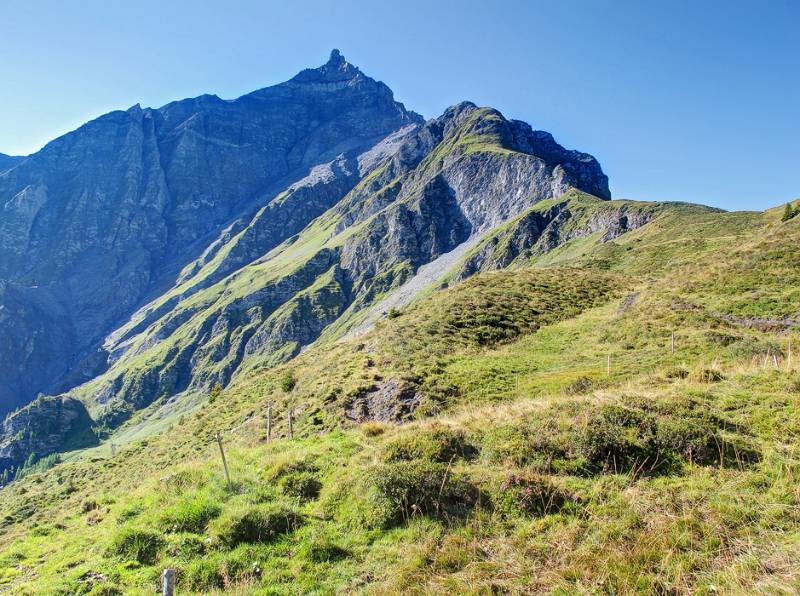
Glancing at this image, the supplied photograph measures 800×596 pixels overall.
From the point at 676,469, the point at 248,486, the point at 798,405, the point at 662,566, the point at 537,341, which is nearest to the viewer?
the point at 662,566

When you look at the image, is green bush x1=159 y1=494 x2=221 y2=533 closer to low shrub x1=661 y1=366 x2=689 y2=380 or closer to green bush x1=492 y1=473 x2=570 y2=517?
green bush x1=492 y1=473 x2=570 y2=517

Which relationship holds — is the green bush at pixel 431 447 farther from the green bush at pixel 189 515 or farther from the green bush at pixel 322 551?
the green bush at pixel 189 515

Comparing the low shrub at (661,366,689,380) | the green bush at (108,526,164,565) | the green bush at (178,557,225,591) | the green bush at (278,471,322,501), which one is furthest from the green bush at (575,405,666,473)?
the green bush at (108,526,164,565)

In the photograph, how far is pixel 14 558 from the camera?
13.5 m

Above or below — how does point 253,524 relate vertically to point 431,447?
below

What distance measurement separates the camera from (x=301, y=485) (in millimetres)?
12836

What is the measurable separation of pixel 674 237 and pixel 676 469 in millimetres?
101119

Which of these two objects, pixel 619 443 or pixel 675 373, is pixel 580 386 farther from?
pixel 619 443

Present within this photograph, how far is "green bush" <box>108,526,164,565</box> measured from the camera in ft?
34.7

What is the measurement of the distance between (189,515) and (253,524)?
207 cm

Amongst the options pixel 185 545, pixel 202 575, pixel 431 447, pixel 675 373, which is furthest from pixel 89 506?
pixel 675 373

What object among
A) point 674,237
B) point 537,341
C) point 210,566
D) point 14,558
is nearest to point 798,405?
point 210,566

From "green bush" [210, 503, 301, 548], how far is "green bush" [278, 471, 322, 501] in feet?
3.87

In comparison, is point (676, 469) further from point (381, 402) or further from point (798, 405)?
point (381, 402)
